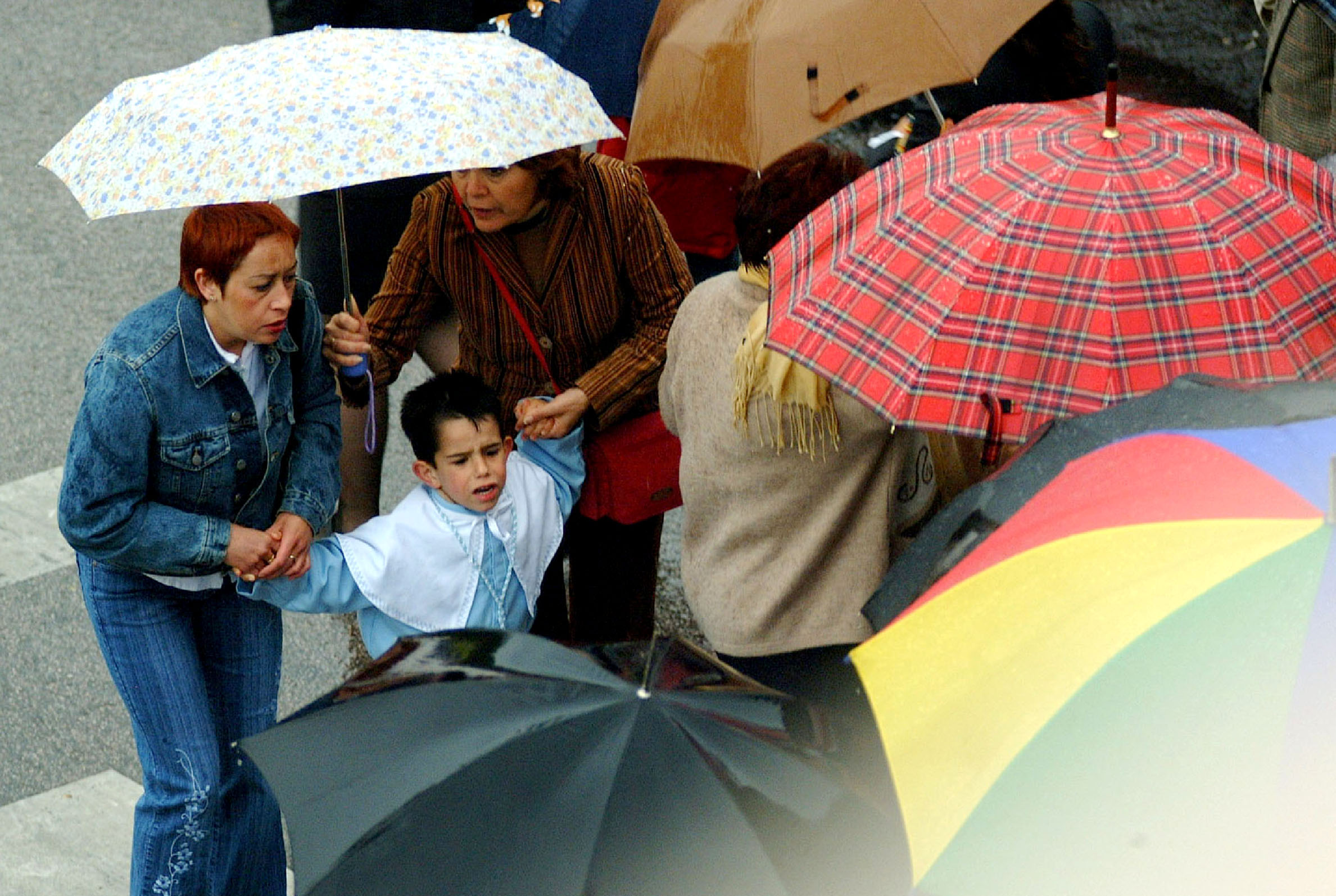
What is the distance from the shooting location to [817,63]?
11.3 ft

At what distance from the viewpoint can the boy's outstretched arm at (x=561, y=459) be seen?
12.0 ft

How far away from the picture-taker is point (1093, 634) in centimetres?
185

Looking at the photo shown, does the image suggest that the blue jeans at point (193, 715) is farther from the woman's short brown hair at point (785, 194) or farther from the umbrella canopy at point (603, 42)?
the umbrella canopy at point (603, 42)

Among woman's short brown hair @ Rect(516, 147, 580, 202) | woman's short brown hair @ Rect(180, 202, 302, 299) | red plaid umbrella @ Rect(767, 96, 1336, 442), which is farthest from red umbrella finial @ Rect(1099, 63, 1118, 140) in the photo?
woman's short brown hair @ Rect(180, 202, 302, 299)

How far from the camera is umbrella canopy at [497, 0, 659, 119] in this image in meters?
4.27

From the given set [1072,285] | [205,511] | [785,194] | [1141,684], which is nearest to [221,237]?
[205,511]

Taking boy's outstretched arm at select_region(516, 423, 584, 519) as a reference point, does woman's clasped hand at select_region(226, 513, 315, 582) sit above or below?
above

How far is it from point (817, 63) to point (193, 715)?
185 centimetres

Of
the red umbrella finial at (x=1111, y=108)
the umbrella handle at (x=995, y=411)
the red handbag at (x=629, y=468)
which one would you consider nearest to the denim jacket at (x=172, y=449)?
the red handbag at (x=629, y=468)

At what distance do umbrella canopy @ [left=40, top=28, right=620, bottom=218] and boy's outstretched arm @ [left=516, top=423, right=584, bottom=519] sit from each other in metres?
0.72

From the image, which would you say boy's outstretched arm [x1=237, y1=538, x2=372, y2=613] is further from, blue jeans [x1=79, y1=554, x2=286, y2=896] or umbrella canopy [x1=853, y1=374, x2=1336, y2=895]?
umbrella canopy [x1=853, y1=374, x2=1336, y2=895]

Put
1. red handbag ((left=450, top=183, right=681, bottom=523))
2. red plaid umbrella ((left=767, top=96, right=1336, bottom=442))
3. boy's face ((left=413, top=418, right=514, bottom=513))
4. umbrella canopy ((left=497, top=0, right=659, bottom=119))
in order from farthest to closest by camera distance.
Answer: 1. umbrella canopy ((left=497, top=0, right=659, bottom=119))
2. red handbag ((left=450, top=183, right=681, bottom=523))
3. boy's face ((left=413, top=418, right=514, bottom=513))
4. red plaid umbrella ((left=767, top=96, right=1336, bottom=442))

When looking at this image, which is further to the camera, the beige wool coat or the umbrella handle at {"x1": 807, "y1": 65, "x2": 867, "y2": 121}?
the umbrella handle at {"x1": 807, "y1": 65, "x2": 867, "y2": 121}

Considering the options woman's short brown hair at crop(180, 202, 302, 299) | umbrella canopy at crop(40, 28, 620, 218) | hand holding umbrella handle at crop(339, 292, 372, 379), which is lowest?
hand holding umbrella handle at crop(339, 292, 372, 379)
